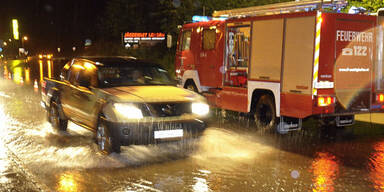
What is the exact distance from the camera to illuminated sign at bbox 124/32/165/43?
50.3 meters

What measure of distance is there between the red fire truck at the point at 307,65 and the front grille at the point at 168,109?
2.70 metres

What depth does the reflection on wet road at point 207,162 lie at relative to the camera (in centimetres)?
593

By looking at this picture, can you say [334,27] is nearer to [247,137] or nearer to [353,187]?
[247,137]

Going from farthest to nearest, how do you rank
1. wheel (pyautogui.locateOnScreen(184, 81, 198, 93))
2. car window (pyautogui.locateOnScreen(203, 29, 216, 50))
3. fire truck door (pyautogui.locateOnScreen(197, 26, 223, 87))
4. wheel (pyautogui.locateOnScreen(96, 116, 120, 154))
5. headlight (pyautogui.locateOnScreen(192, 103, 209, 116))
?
wheel (pyautogui.locateOnScreen(184, 81, 198, 93)) < car window (pyautogui.locateOnScreen(203, 29, 216, 50)) < fire truck door (pyautogui.locateOnScreen(197, 26, 223, 87)) < headlight (pyautogui.locateOnScreen(192, 103, 209, 116)) < wheel (pyautogui.locateOnScreen(96, 116, 120, 154))

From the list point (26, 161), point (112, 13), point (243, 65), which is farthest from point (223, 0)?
point (112, 13)

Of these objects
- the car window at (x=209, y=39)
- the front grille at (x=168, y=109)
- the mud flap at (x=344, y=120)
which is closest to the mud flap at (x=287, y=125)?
the mud flap at (x=344, y=120)

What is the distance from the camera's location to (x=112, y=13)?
56.8 m

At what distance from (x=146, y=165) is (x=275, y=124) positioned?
407cm

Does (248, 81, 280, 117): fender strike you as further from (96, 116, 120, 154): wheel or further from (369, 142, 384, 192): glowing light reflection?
(96, 116, 120, 154): wheel

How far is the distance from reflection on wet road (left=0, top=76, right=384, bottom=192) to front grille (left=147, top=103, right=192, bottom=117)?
0.66m

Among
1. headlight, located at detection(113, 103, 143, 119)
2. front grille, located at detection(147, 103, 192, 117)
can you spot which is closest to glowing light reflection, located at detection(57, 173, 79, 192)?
headlight, located at detection(113, 103, 143, 119)

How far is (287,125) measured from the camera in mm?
9852

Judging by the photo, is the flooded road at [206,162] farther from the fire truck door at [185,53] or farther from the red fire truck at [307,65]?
the fire truck door at [185,53]

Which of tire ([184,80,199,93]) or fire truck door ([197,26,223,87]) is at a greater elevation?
fire truck door ([197,26,223,87])
